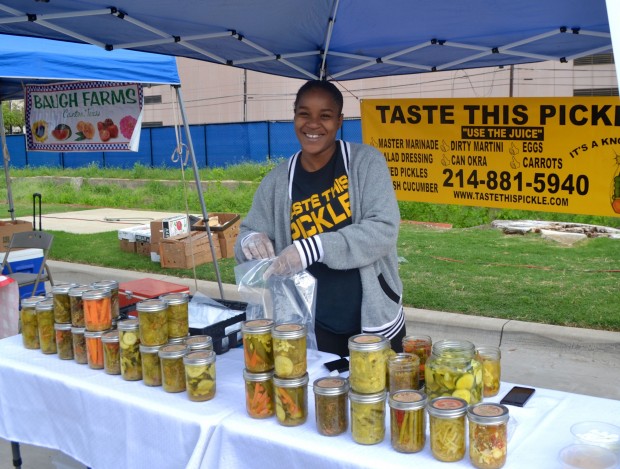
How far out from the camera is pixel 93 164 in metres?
25.0

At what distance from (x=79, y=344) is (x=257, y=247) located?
789 mm

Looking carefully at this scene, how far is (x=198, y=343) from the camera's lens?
7.64 ft

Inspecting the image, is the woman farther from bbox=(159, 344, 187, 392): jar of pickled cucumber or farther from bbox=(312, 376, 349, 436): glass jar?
bbox=(312, 376, 349, 436): glass jar

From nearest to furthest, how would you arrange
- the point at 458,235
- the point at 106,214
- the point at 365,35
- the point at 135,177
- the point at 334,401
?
1. the point at 334,401
2. the point at 365,35
3. the point at 458,235
4. the point at 106,214
5. the point at 135,177

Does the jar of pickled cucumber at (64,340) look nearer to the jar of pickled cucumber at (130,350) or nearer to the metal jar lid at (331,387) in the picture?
the jar of pickled cucumber at (130,350)

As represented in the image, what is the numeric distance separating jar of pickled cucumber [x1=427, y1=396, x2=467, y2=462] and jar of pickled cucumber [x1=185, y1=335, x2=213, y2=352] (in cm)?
88

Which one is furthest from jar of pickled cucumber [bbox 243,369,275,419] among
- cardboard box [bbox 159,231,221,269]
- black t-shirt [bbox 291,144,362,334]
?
cardboard box [bbox 159,231,221,269]

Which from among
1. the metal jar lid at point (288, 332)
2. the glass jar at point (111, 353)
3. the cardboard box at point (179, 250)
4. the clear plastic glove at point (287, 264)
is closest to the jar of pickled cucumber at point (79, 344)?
the glass jar at point (111, 353)

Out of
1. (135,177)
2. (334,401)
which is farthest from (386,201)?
(135,177)

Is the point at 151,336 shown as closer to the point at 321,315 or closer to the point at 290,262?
the point at 290,262

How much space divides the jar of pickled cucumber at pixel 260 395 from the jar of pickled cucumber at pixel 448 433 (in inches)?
21.5

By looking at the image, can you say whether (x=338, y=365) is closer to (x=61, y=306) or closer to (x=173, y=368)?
(x=173, y=368)

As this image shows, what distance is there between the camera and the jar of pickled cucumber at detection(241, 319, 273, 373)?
6.88 feet

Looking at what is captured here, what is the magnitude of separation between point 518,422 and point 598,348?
12.9 ft
